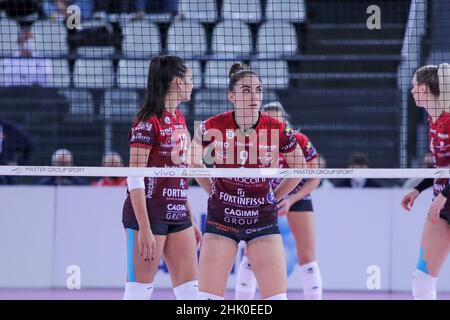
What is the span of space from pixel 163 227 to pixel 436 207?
6.98ft

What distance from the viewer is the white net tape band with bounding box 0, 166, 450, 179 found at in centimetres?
624

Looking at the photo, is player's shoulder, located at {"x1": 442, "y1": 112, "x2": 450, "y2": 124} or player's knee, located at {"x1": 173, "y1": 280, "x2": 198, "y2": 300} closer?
player's knee, located at {"x1": 173, "y1": 280, "x2": 198, "y2": 300}

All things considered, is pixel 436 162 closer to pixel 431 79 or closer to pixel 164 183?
pixel 431 79

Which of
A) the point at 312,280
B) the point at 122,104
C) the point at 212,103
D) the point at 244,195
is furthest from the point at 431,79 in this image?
the point at 122,104

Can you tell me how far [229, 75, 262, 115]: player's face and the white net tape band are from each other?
47 centimetres

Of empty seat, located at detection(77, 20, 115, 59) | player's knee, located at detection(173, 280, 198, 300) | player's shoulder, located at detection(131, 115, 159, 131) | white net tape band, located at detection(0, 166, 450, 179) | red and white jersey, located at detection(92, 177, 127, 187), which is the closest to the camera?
white net tape band, located at detection(0, 166, 450, 179)

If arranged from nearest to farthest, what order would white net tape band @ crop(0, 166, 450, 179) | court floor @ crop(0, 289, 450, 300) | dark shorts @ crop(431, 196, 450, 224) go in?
white net tape band @ crop(0, 166, 450, 179) < dark shorts @ crop(431, 196, 450, 224) < court floor @ crop(0, 289, 450, 300)

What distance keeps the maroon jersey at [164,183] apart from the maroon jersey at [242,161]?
8.2 inches

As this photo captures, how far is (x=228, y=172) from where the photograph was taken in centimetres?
624

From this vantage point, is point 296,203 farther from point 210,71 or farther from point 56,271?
point 210,71

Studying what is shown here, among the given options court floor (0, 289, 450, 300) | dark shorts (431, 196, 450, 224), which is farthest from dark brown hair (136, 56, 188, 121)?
court floor (0, 289, 450, 300)

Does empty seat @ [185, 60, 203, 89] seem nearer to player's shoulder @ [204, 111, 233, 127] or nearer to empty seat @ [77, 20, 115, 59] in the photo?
empty seat @ [77, 20, 115, 59]

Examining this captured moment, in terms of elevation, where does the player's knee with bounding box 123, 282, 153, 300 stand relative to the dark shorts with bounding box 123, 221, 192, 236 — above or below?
below

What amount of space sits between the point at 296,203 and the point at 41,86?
5420mm
